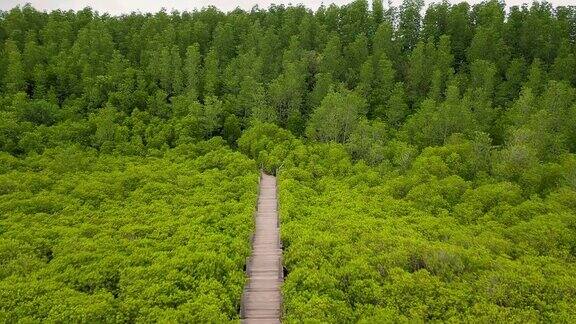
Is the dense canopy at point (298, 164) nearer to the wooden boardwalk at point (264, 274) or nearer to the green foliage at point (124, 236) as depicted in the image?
the green foliage at point (124, 236)

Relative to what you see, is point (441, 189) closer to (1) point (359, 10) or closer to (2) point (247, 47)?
(2) point (247, 47)

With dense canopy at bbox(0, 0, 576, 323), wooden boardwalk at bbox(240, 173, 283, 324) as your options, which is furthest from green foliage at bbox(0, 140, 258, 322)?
wooden boardwalk at bbox(240, 173, 283, 324)

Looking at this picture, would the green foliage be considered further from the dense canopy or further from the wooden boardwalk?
the wooden boardwalk

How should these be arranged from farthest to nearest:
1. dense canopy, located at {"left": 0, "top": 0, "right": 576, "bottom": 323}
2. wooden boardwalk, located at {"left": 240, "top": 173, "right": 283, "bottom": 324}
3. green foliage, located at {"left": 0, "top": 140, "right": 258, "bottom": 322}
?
dense canopy, located at {"left": 0, "top": 0, "right": 576, "bottom": 323}
wooden boardwalk, located at {"left": 240, "top": 173, "right": 283, "bottom": 324}
green foliage, located at {"left": 0, "top": 140, "right": 258, "bottom": 322}

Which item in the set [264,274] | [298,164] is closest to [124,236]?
[264,274]

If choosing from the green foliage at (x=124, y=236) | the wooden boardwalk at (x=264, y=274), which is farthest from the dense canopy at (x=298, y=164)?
the wooden boardwalk at (x=264, y=274)

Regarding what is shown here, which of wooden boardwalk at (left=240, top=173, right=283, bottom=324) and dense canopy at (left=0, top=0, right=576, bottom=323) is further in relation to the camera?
dense canopy at (left=0, top=0, right=576, bottom=323)

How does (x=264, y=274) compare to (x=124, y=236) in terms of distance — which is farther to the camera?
(x=124, y=236)

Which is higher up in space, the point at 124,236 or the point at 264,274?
the point at 124,236

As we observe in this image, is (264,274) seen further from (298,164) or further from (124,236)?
(298,164)
